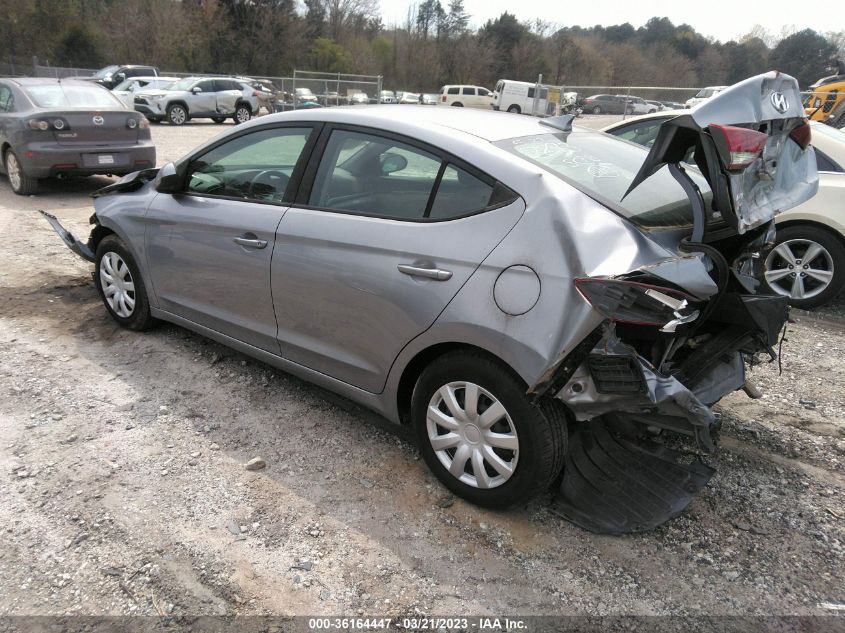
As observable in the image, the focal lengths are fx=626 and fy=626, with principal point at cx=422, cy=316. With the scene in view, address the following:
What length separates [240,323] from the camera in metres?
3.70

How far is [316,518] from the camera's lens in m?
2.81

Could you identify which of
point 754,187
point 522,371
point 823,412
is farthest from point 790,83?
point 823,412

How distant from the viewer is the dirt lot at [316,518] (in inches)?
94.6

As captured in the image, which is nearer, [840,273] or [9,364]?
[9,364]

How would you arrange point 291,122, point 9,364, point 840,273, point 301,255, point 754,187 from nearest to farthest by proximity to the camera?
point 754,187
point 301,255
point 291,122
point 9,364
point 840,273

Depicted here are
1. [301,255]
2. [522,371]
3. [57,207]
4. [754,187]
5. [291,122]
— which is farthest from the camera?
[57,207]

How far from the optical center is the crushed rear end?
92.5 inches

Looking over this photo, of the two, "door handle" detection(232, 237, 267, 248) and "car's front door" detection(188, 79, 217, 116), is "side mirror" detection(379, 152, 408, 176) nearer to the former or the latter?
"door handle" detection(232, 237, 267, 248)

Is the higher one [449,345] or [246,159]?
[246,159]

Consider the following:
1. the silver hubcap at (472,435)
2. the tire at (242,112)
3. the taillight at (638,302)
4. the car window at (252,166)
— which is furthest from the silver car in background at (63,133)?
the tire at (242,112)

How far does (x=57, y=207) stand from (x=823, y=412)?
904 cm

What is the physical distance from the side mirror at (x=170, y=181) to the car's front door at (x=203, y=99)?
2146 centimetres

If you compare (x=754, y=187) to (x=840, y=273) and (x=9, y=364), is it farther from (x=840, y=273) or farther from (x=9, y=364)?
(x=9, y=364)

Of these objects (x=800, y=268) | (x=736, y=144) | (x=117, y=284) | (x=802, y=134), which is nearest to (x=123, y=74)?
(x=117, y=284)
